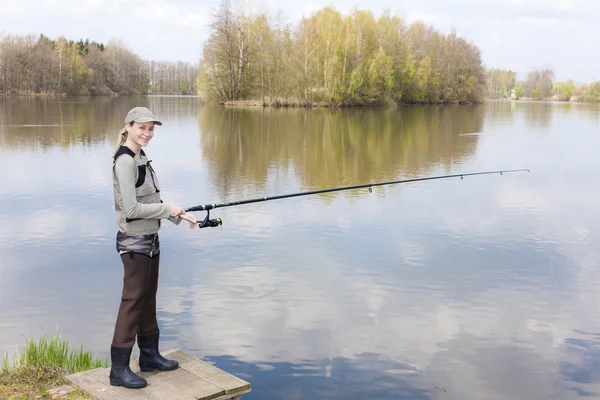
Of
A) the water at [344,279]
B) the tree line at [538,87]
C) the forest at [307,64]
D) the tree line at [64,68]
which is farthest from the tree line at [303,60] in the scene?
the tree line at [538,87]

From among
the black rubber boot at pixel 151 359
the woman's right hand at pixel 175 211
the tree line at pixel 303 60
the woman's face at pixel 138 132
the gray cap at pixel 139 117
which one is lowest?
the black rubber boot at pixel 151 359

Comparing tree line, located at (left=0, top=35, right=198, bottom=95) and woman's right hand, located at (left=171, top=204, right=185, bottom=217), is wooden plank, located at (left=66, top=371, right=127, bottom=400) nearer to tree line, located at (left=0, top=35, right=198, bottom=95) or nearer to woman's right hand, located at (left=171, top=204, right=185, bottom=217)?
woman's right hand, located at (left=171, top=204, right=185, bottom=217)

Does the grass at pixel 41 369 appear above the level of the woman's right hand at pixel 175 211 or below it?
below

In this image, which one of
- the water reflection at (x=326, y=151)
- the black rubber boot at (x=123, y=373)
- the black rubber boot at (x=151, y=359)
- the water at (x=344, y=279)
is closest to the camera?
the black rubber boot at (x=123, y=373)

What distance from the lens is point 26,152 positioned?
18.9m

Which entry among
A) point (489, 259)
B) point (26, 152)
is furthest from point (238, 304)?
point (26, 152)

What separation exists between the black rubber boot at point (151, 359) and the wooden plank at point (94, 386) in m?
0.30

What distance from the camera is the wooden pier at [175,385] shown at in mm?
4051

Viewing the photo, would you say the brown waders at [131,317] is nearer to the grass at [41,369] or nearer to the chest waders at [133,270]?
the chest waders at [133,270]

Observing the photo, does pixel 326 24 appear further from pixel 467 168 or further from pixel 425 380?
pixel 425 380

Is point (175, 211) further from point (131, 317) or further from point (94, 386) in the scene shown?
point (94, 386)

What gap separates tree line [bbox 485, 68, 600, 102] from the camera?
411 feet

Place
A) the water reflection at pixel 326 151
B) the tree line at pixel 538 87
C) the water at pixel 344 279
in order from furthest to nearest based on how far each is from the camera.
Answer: the tree line at pixel 538 87 < the water reflection at pixel 326 151 < the water at pixel 344 279

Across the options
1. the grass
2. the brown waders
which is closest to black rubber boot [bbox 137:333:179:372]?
the brown waders
